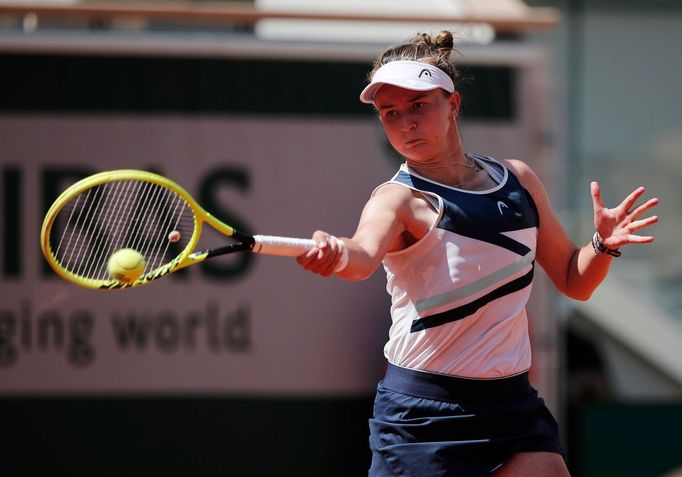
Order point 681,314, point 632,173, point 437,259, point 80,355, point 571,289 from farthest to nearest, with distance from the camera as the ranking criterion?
1. point 632,173
2. point 681,314
3. point 80,355
4. point 571,289
5. point 437,259

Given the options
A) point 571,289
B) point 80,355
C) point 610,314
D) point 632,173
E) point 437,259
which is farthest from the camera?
point 632,173

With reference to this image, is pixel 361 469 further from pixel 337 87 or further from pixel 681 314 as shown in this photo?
pixel 681 314

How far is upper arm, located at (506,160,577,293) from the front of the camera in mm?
3635

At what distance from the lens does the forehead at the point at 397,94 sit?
343cm

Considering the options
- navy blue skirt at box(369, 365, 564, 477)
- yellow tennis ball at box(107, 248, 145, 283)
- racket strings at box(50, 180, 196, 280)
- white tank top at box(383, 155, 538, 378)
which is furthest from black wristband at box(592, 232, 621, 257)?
racket strings at box(50, 180, 196, 280)

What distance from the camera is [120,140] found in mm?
6328

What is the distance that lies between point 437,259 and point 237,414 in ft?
10.5

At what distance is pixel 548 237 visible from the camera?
3684mm

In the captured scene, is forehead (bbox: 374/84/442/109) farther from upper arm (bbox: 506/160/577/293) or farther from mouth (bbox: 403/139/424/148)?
upper arm (bbox: 506/160/577/293)

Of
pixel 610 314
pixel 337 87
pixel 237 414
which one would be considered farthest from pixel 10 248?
pixel 610 314

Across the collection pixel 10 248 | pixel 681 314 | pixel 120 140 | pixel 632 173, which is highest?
pixel 120 140

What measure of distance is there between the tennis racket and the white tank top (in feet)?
1.28

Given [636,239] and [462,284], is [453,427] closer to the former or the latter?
[462,284]

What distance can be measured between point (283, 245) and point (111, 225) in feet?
7.90
